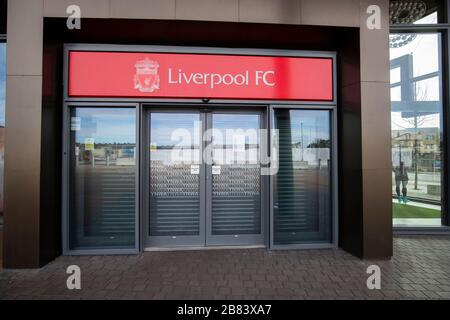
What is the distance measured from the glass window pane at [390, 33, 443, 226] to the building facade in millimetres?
1990

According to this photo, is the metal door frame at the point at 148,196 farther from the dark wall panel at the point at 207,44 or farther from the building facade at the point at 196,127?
the dark wall panel at the point at 207,44

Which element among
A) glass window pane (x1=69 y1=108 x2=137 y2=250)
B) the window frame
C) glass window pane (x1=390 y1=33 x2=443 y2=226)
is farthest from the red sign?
the window frame

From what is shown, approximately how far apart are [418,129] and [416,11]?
8.21ft

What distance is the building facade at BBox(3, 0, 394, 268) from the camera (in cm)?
405

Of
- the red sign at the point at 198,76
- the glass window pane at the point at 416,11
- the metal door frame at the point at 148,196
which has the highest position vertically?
the glass window pane at the point at 416,11

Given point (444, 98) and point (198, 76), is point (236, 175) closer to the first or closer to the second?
point (198, 76)

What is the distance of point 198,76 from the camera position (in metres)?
4.65

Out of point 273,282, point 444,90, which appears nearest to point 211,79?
point 273,282

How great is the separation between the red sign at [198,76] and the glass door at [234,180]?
0.53 metres

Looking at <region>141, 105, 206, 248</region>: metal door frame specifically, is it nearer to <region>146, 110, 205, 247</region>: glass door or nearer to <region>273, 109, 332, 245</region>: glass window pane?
<region>146, 110, 205, 247</region>: glass door

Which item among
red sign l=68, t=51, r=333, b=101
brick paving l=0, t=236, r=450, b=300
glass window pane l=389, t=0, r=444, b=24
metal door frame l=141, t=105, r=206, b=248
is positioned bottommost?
brick paving l=0, t=236, r=450, b=300

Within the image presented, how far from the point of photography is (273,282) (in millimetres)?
3576

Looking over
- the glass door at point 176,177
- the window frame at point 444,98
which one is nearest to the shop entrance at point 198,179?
the glass door at point 176,177

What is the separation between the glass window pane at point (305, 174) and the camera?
4.93 m
